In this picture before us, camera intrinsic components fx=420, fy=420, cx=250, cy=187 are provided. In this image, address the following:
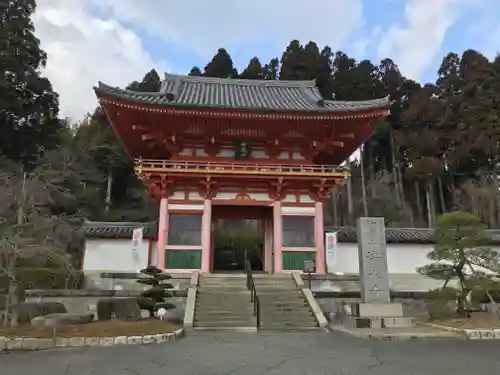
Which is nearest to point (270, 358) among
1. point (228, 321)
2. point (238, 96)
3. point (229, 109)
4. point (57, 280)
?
point (228, 321)

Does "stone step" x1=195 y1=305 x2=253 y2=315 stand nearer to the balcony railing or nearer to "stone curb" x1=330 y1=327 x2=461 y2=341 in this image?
"stone curb" x1=330 y1=327 x2=461 y2=341

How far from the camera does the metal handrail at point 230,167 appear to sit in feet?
55.9

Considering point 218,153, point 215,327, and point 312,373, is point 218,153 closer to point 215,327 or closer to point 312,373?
point 215,327

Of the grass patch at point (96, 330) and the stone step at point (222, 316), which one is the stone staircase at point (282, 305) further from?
the grass patch at point (96, 330)

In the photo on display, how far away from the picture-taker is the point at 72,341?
29.4 feet

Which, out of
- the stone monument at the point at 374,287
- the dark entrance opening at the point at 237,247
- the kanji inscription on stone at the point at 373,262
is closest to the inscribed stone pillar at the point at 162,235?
the stone monument at the point at 374,287

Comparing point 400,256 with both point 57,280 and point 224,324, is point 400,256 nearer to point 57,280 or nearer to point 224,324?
point 224,324

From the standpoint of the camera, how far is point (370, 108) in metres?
17.1

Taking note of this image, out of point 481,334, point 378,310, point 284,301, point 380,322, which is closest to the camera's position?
point 481,334

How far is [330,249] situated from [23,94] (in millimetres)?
32350

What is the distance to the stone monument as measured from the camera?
12.0m

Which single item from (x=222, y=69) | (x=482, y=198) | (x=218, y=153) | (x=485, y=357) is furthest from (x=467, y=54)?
(x=485, y=357)

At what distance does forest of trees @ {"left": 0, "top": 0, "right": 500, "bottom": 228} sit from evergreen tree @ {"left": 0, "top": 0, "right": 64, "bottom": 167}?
0.09m

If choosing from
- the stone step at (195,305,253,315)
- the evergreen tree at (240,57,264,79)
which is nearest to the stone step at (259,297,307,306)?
the stone step at (195,305,253,315)
